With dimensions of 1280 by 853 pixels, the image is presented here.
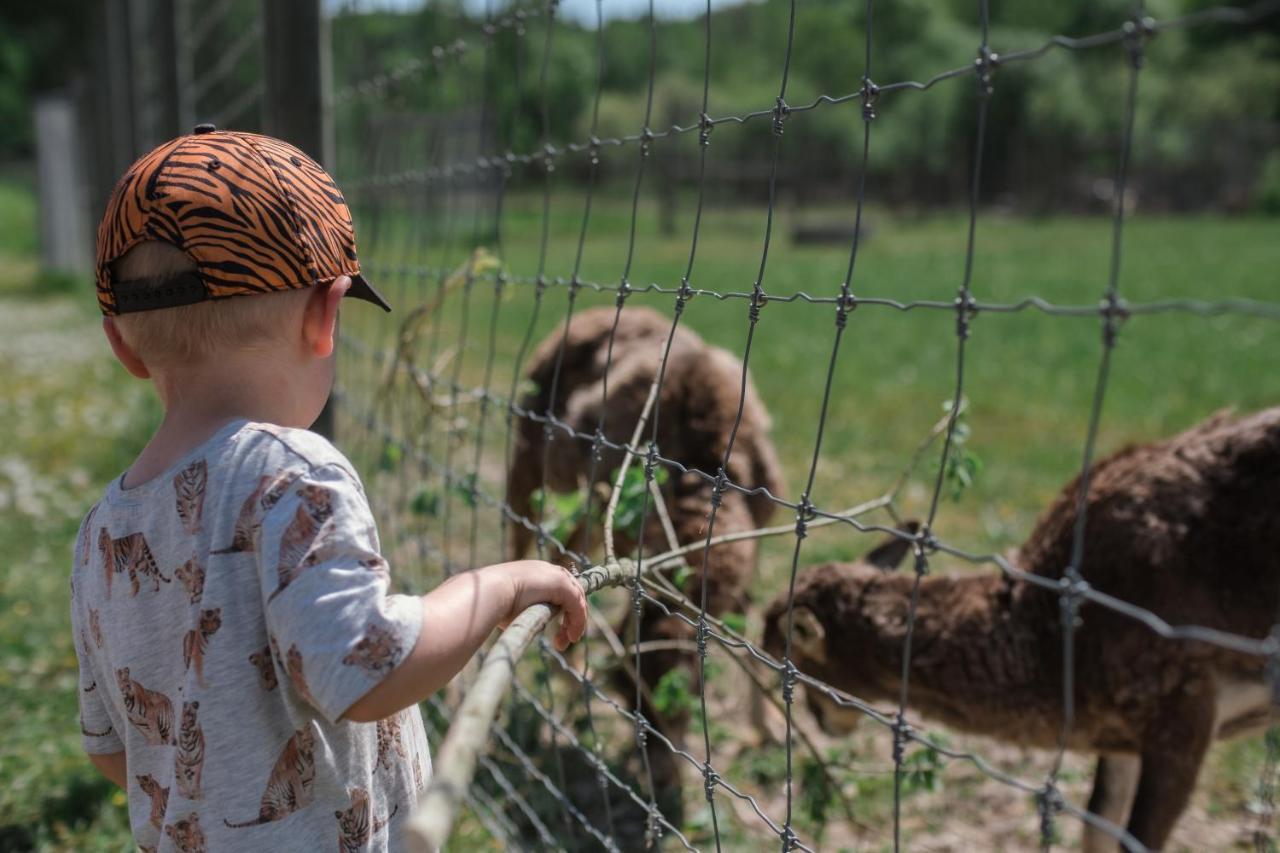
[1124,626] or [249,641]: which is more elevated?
[249,641]

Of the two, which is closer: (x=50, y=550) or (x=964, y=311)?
(x=964, y=311)

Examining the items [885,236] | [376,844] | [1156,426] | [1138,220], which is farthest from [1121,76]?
[376,844]

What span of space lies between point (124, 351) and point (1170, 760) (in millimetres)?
2888

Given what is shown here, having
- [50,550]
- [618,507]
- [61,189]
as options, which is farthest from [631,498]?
[61,189]

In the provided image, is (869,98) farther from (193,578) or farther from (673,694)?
(673,694)

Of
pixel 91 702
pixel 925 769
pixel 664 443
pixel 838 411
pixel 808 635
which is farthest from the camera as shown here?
pixel 838 411

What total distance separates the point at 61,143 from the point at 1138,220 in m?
35.3

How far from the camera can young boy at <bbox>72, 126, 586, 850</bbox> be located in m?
1.50

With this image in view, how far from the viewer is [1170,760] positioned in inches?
127

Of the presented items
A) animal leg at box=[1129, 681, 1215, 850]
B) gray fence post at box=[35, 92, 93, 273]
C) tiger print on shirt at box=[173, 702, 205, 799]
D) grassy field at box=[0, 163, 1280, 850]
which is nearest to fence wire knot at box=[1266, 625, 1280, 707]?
tiger print on shirt at box=[173, 702, 205, 799]

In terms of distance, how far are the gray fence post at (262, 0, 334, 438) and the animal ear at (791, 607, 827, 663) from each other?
78.3 inches

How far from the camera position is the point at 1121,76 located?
51938 millimetres

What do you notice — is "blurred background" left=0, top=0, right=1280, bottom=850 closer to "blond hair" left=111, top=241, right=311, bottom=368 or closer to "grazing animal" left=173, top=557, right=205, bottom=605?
"blond hair" left=111, top=241, right=311, bottom=368

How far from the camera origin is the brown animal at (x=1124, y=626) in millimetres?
3246
